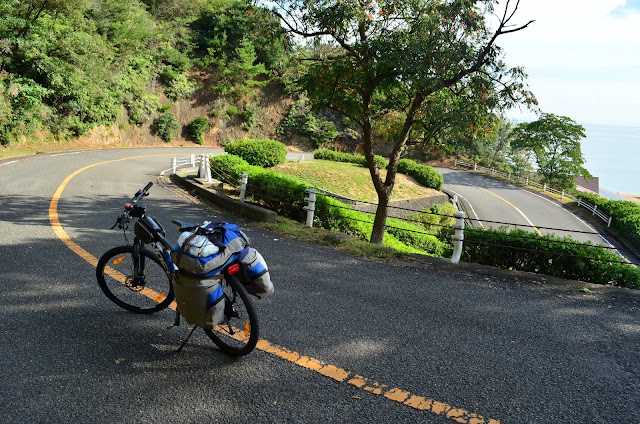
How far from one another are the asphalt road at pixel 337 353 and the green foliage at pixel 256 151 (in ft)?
52.3

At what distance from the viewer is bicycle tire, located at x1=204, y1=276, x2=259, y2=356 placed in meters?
3.42

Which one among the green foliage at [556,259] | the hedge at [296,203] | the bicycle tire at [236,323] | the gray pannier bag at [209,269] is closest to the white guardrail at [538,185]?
the hedge at [296,203]

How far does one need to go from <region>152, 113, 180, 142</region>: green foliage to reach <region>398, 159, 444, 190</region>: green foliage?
60.8ft

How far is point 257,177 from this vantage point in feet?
37.4

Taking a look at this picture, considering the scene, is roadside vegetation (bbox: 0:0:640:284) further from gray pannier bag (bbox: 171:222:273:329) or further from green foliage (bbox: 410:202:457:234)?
gray pannier bag (bbox: 171:222:273:329)

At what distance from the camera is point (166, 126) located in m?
33.1

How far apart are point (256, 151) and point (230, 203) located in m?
11.9

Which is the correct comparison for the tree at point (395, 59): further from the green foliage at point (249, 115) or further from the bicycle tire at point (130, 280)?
the green foliage at point (249, 115)

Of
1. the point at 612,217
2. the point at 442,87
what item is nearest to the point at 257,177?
the point at 442,87

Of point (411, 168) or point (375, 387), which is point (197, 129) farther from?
point (375, 387)

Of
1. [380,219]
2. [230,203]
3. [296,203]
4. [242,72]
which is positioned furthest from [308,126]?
[380,219]

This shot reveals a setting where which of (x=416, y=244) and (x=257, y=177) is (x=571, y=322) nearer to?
(x=257, y=177)

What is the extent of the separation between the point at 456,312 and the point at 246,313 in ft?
8.71

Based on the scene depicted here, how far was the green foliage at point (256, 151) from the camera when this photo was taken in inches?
866
